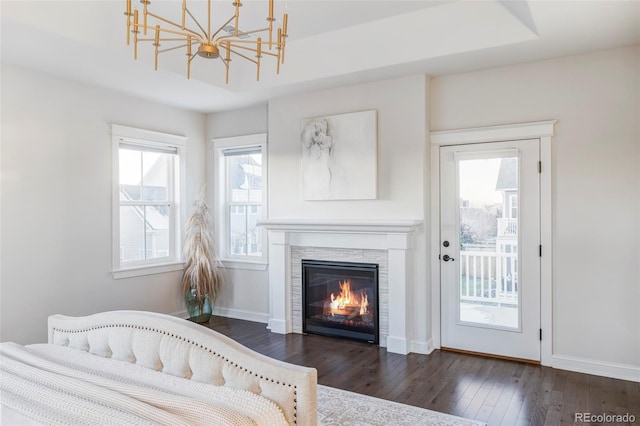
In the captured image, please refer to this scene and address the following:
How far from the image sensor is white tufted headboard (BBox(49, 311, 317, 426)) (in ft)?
5.50

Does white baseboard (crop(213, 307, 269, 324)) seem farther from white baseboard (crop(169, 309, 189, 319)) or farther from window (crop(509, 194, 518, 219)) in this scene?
window (crop(509, 194, 518, 219))

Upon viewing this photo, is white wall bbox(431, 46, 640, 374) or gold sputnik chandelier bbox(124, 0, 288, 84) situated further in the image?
white wall bbox(431, 46, 640, 374)

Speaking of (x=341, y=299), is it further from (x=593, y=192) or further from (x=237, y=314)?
(x=593, y=192)

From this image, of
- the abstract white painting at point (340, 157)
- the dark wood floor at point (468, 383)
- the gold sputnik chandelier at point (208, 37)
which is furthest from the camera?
the abstract white painting at point (340, 157)

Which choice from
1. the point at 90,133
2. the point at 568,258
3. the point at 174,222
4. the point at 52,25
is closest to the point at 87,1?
the point at 52,25

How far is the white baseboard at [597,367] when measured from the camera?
135 inches

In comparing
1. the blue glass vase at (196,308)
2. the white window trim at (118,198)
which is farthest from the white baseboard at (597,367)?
the white window trim at (118,198)

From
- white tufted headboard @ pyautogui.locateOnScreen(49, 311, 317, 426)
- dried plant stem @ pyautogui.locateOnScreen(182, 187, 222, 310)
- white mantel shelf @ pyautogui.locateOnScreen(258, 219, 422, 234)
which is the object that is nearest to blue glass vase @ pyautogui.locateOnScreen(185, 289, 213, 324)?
dried plant stem @ pyautogui.locateOnScreen(182, 187, 222, 310)

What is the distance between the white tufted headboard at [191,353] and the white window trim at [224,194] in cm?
296

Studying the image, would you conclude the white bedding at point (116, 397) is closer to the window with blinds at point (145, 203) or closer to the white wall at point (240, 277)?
the window with blinds at point (145, 203)

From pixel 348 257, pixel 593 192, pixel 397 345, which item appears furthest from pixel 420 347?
pixel 593 192

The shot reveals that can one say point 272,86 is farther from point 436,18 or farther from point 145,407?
point 145,407

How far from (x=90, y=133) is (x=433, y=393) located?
160 inches

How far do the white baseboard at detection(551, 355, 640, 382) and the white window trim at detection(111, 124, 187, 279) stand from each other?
426 centimetres
